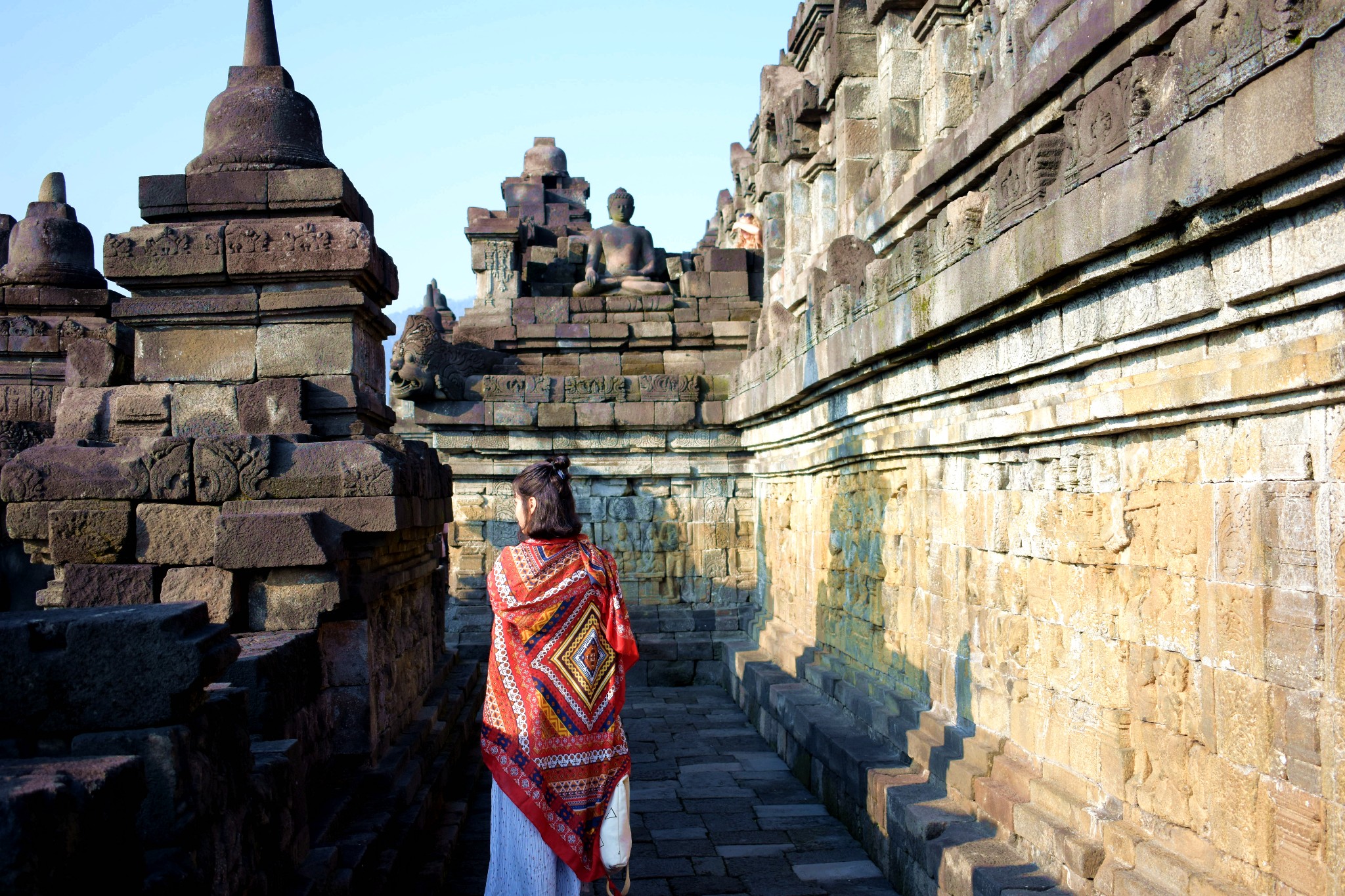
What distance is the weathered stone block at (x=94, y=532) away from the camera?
14.0 ft

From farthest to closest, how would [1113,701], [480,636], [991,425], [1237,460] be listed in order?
[480,636] → [991,425] → [1113,701] → [1237,460]

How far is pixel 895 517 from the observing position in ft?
18.8

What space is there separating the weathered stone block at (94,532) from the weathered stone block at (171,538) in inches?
2.5

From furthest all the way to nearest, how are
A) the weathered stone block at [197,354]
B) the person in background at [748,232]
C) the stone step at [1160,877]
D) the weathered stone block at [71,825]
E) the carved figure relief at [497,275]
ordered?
the person in background at [748,232] < the carved figure relief at [497,275] < the weathered stone block at [197,354] < the stone step at [1160,877] < the weathered stone block at [71,825]

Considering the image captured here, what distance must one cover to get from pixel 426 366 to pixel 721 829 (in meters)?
6.24

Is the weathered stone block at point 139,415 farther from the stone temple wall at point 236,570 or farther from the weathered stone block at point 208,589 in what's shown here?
the weathered stone block at point 208,589

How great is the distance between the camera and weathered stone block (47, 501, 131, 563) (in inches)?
167

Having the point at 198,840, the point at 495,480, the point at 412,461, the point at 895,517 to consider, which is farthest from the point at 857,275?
the point at 495,480

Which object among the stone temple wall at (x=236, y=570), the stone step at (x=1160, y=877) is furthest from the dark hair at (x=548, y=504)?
the stone step at (x=1160, y=877)

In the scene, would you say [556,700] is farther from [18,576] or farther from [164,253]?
[18,576]

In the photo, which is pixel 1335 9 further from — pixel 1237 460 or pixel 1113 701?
pixel 1113 701

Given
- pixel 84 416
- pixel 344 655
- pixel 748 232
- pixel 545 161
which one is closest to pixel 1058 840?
pixel 344 655

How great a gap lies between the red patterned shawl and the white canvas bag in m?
0.03

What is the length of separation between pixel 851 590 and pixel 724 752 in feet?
6.28
